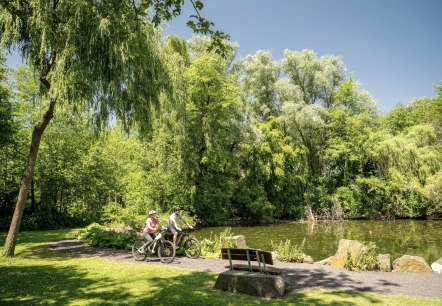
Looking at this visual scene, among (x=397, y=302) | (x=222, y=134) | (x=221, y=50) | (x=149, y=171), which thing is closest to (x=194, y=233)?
(x=149, y=171)

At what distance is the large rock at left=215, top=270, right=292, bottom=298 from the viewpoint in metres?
7.20

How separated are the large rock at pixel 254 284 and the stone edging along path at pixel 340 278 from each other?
864 mm

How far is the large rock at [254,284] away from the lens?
720cm

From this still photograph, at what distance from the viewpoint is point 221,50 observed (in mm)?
5488

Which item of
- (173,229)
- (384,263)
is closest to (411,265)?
(384,263)

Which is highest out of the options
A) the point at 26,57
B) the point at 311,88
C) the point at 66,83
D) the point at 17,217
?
the point at 311,88

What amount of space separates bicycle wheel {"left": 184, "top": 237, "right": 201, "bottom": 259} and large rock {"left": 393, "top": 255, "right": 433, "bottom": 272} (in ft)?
22.0

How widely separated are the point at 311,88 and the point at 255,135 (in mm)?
10846

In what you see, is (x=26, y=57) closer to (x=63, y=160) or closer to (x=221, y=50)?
(x=221, y=50)

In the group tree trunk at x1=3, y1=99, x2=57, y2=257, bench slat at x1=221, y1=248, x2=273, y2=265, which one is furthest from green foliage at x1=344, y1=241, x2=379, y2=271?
tree trunk at x1=3, y1=99, x2=57, y2=257

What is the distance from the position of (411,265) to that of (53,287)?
412 inches

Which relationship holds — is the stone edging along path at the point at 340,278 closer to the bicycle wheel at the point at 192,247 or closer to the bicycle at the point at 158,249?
the bicycle at the point at 158,249

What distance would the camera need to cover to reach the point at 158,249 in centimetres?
1131

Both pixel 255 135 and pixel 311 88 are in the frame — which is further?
pixel 311 88
